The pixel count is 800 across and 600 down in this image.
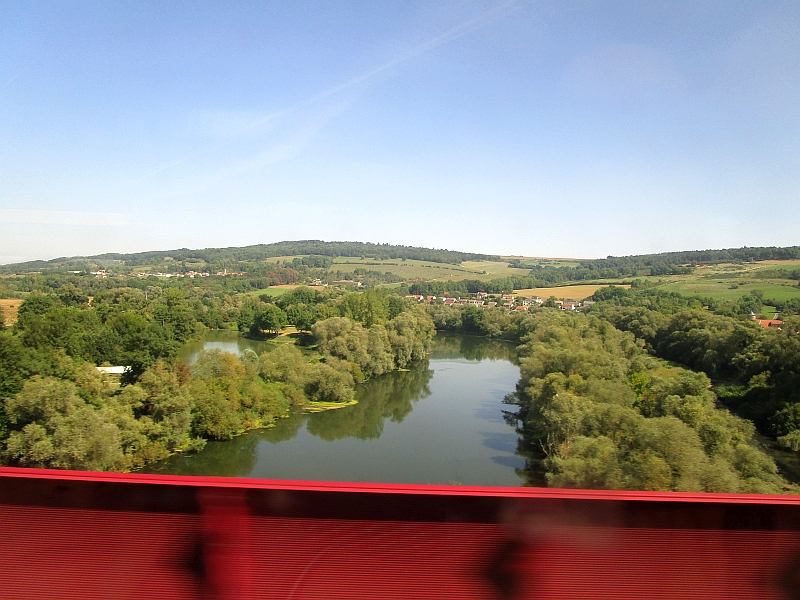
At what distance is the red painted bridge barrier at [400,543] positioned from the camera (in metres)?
1.82

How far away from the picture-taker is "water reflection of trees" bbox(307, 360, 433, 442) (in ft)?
56.1

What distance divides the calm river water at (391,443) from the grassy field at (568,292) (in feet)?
96.9

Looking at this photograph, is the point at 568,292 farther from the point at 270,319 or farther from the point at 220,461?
the point at 220,461

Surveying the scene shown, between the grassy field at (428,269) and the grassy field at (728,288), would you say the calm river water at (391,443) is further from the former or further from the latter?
the grassy field at (428,269)

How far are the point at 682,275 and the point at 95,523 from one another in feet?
189

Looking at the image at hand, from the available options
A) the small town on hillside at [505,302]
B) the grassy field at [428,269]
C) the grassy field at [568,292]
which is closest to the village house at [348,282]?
the grassy field at [428,269]

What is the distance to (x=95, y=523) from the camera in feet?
6.13

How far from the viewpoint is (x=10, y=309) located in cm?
2378

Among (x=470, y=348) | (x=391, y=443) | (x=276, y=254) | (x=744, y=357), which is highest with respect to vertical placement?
(x=276, y=254)

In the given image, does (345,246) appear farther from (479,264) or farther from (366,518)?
(366,518)

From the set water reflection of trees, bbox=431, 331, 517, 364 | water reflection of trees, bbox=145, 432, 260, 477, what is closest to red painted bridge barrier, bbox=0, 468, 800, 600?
water reflection of trees, bbox=145, 432, 260, 477

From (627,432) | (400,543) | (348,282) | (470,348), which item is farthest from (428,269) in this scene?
(400,543)

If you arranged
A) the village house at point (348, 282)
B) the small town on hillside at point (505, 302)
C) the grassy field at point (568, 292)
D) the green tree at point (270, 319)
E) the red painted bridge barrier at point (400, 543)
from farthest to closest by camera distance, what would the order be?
the village house at point (348, 282)
the grassy field at point (568, 292)
the small town on hillside at point (505, 302)
the green tree at point (270, 319)
the red painted bridge barrier at point (400, 543)

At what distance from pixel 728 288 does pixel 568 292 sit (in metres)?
17.8
